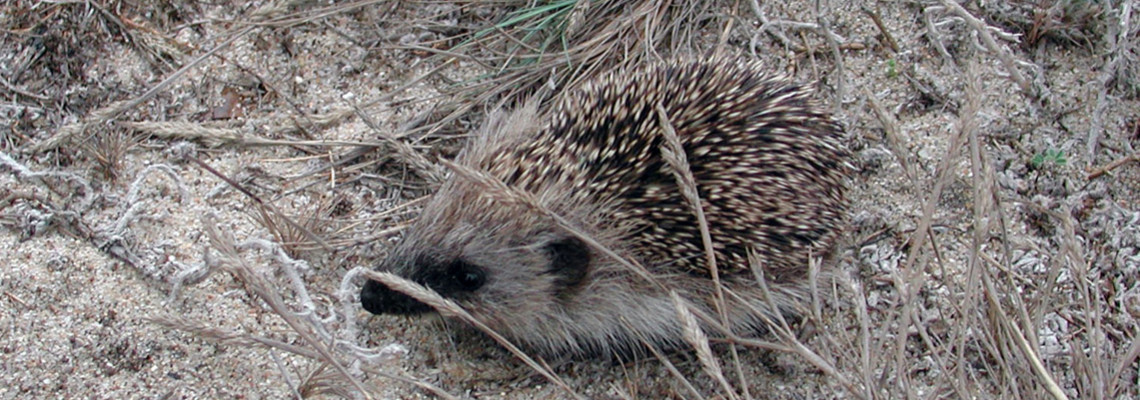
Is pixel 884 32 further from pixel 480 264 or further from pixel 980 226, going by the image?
pixel 980 226

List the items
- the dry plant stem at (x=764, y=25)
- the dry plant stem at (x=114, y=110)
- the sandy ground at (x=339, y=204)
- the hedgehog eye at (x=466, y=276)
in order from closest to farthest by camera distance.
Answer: the hedgehog eye at (x=466, y=276) → the sandy ground at (x=339, y=204) → the dry plant stem at (x=114, y=110) → the dry plant stem at (x=764, y=25)

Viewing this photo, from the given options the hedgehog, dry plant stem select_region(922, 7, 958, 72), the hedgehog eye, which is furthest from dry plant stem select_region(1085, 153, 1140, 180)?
the hedgehog eye

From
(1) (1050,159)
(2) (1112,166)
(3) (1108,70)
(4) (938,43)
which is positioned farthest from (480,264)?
(3) (1108,70)

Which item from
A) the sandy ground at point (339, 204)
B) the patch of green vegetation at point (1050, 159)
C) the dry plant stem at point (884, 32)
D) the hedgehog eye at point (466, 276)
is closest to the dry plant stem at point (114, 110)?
the sandy ground at point (339, 204)

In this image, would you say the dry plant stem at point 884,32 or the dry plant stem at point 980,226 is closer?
the dry plant stem at point 980,226

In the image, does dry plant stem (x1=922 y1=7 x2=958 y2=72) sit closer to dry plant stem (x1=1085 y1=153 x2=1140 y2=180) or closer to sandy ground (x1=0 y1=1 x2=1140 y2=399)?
sandy ground (x1=0 y1=1 x2=1140 y2=399)

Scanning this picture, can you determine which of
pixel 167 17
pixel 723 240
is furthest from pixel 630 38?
pixel 167 17

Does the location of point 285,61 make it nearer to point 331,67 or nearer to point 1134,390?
point 331,67

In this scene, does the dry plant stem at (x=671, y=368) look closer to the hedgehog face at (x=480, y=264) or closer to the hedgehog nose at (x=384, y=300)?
the hedgehog face at (x=480, y=264)
